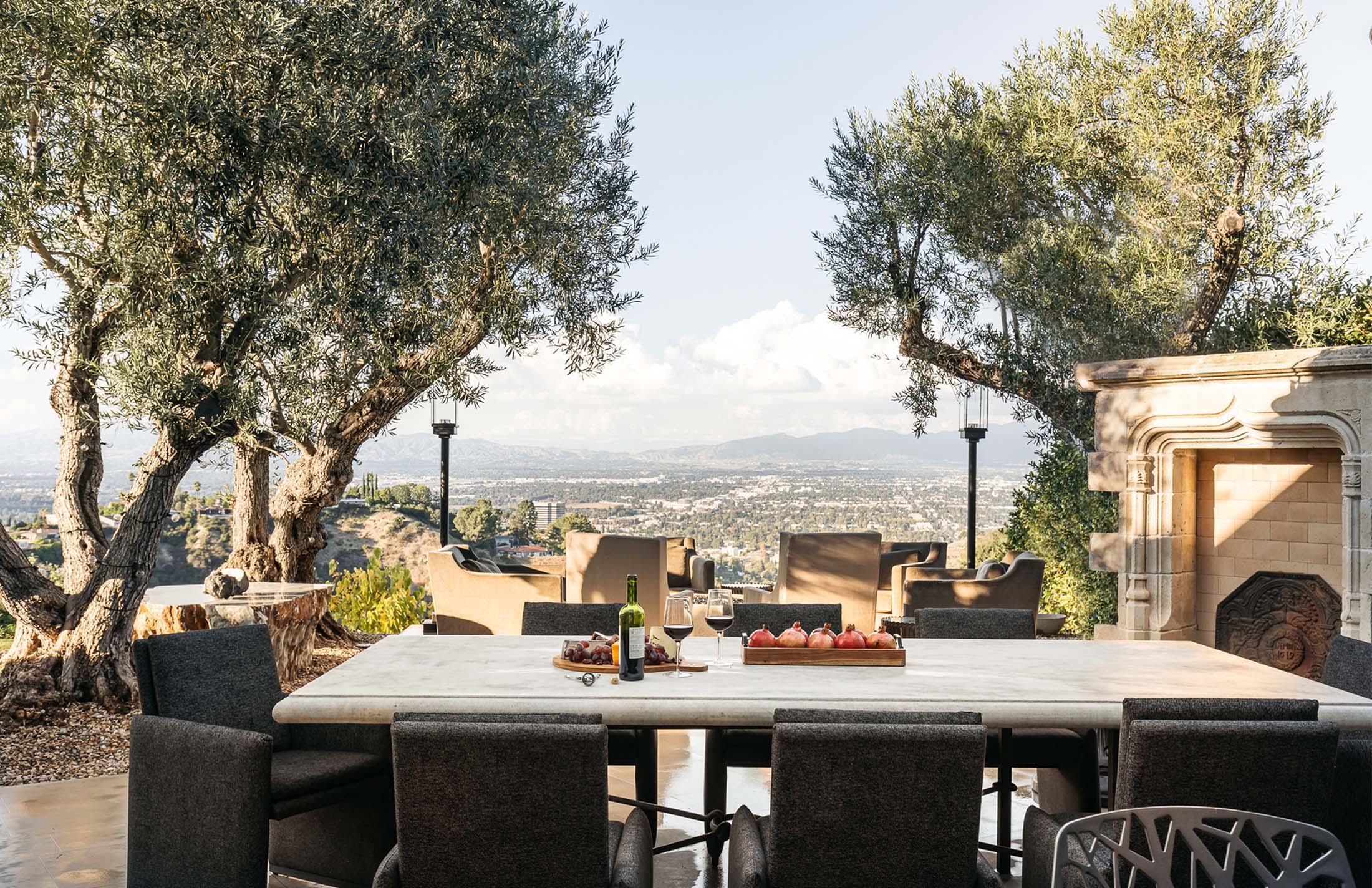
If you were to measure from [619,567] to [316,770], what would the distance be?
3.98 m

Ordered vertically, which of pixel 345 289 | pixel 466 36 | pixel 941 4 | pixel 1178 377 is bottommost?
pixel 1178 377

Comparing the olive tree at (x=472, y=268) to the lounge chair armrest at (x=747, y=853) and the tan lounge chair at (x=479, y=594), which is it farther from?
the lounge chair armrest at (x=747, y=853)

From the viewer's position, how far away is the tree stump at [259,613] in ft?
17.8

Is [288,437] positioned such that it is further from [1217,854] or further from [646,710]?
[1217,854]

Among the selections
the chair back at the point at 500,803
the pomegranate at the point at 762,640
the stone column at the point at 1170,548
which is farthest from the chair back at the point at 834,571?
the chair back at the point at 500,803

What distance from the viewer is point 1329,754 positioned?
6.95ft

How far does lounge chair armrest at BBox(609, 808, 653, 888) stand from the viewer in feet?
6.86

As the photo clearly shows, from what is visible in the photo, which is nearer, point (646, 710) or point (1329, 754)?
point (1329, 754)

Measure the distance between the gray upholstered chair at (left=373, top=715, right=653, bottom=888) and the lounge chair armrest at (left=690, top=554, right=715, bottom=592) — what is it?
6.98 metres

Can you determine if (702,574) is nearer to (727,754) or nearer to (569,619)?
(569,619)

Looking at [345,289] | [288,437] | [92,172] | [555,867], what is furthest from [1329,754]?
[288,437]

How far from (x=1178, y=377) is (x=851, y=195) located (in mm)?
4529

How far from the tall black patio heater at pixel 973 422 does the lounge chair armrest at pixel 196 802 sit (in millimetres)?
7671

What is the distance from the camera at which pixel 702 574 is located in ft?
29.7
